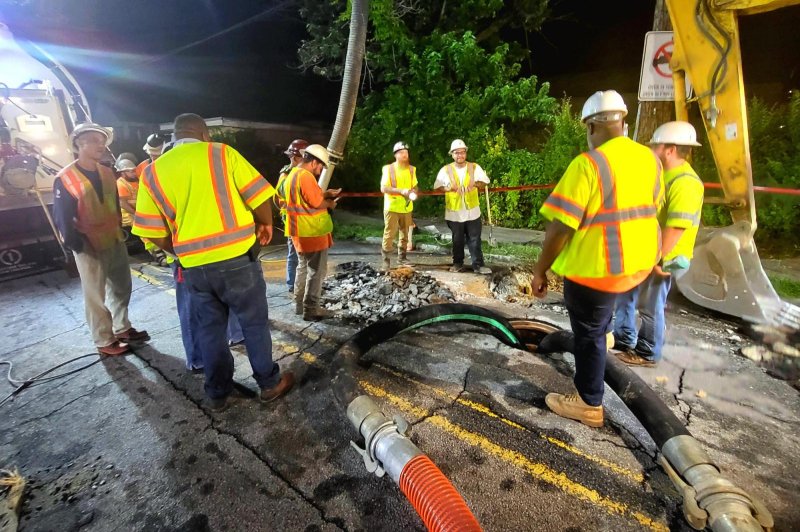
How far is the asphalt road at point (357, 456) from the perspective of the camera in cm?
212

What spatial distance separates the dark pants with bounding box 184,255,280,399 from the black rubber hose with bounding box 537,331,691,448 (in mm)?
2302

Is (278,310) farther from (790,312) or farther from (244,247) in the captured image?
(790,312)

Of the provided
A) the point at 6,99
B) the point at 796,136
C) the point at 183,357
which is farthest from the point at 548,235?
the point at 6,99

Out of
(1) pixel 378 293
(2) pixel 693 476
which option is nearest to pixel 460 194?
(1) pixel 378 293

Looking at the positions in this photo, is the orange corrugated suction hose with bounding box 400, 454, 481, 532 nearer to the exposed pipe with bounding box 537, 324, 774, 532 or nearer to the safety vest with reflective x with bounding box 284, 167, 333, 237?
the exposed pipe with bounding box 537, 324, 774, 532

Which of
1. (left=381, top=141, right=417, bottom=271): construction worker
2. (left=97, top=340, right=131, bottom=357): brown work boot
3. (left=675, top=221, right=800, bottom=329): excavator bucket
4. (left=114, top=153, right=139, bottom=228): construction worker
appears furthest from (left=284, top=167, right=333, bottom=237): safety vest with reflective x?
(left=675, top=221, right=800, bottom=329): excavator bucket

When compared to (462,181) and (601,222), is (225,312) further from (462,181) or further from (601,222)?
(462,181)

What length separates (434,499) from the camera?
167 cm

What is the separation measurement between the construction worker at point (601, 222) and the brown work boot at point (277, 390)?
2.21m

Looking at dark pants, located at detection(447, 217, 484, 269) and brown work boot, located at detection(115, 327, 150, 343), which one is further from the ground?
dark pants, located at detection(447, 217, 484, 269)

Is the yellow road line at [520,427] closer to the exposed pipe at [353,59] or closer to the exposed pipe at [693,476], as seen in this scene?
the exposed pipe at [693,476]

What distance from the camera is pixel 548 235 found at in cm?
227

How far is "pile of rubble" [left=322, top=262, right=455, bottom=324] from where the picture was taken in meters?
4.74

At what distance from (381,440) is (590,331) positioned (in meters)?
1.47
